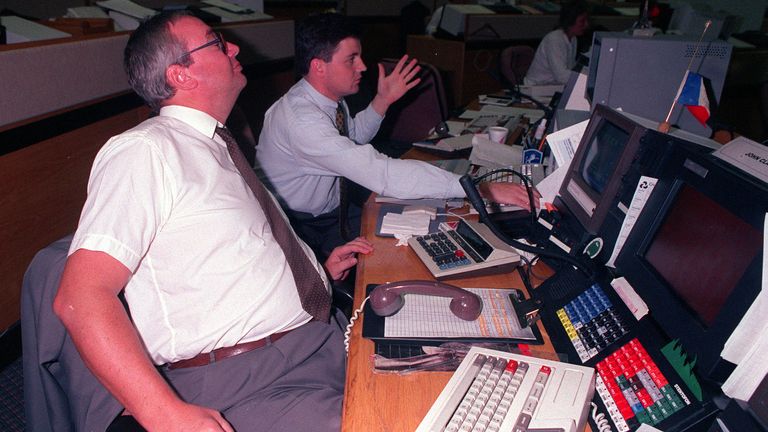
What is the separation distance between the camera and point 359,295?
1270 mm

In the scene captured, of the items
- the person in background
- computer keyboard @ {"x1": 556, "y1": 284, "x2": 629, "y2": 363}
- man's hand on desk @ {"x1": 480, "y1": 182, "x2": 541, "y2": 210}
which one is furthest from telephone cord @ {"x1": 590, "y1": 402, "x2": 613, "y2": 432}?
the person in background

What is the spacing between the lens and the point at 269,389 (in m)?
1.15

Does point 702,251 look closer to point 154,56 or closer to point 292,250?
point 292,250

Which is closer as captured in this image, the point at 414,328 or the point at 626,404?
the point at 626,404

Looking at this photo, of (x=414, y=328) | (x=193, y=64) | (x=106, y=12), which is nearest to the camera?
(x=414, y=328)

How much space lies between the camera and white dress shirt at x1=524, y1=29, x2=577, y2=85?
4.24 meters

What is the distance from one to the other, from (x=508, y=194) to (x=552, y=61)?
3.18 m

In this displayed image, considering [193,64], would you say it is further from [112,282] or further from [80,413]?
[80,413]

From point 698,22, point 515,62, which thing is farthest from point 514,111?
point 515,62

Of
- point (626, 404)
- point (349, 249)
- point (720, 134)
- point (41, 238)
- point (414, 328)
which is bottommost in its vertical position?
point (41, 238)

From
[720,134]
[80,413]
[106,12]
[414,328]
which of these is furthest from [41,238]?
[720,134]

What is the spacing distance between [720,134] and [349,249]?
4.88ft

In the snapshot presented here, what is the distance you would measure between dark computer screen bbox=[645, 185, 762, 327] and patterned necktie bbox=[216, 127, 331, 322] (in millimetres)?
772

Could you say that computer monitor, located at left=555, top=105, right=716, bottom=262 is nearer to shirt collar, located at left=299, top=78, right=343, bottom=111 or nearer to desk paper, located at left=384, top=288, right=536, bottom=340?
desk paper, located at left=384, top=288, right=536, bottom=340
